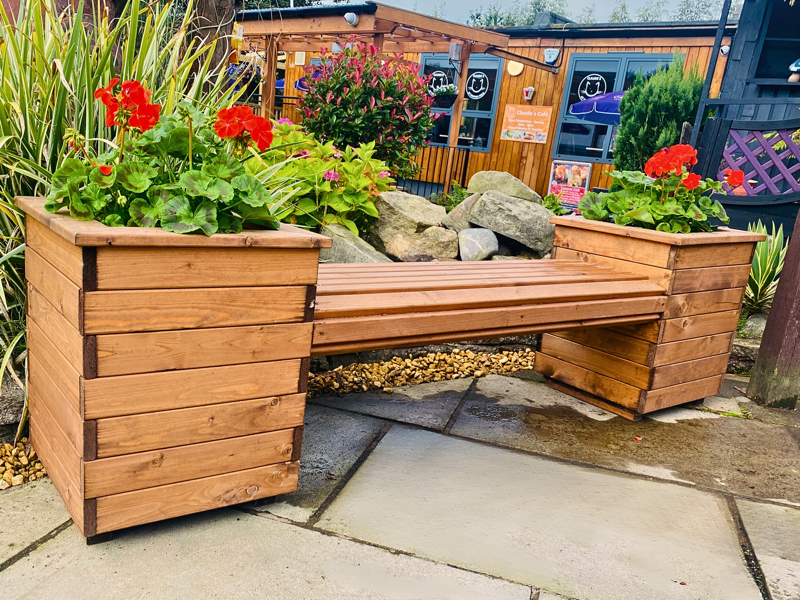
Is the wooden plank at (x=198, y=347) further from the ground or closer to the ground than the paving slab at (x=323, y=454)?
further from the ground

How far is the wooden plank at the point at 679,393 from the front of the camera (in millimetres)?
3139

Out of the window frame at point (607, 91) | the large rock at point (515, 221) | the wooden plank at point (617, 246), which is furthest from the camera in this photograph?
the window frame at point (607, 91)

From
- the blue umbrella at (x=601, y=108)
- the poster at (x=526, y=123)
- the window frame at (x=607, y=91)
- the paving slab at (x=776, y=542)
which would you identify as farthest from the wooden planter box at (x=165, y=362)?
the poster at (x=526, y=123)

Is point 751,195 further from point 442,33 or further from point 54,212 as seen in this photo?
point 54,212

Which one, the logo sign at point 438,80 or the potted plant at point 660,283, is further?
the logo sign at point 438,80

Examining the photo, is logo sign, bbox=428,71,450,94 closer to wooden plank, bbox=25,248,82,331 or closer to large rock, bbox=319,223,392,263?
large rock, bbox=319,223,392,263

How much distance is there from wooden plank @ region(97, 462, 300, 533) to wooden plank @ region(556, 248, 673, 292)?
1.89 meters

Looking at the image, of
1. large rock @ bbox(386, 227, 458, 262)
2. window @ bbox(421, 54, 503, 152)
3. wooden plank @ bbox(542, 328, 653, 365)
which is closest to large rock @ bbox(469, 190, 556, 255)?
large rock @ bbox(386, 227, 458, 262)

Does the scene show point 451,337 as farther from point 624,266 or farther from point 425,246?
point 425,246

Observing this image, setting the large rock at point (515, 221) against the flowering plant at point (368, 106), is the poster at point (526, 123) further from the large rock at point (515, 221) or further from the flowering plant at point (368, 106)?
the large rock at point (515, 221)

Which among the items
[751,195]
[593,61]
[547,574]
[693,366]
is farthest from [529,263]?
[593,61]

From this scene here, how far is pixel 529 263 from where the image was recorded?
10.6 feet

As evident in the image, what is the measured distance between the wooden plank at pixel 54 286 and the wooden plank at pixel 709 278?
2460 mm

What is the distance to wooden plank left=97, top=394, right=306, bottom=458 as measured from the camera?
5.54 feet
